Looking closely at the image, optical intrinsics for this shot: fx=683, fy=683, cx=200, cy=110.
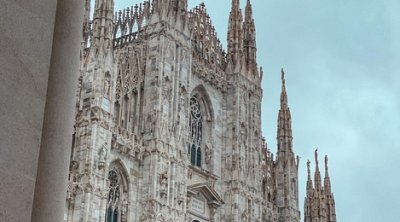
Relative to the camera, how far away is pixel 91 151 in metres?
25.5

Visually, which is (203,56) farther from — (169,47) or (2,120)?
(2,120)

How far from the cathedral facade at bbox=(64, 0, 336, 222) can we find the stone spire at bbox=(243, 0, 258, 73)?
0.07 m

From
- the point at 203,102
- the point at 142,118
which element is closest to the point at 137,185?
the point at 142,118

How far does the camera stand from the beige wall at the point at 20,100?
13.6ft

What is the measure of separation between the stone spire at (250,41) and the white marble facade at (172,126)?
0.07 meters

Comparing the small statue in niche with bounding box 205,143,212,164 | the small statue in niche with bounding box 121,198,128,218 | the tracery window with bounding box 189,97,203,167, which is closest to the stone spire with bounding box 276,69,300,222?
the small statue in niche with bounding box 205,143,212,164

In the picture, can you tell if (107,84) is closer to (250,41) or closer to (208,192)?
(208,192)

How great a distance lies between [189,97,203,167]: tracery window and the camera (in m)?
34.3

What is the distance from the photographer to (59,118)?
191 inches

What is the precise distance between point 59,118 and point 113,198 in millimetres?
23717

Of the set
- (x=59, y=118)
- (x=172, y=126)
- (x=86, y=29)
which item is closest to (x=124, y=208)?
(x=172, y=126)

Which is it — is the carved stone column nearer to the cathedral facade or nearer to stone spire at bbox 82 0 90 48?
the cathedral facade

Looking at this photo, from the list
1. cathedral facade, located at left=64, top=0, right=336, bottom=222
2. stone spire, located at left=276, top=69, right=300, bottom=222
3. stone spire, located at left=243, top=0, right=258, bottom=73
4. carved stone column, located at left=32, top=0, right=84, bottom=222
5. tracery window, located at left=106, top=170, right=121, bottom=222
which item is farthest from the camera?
stone spire, located at left=276, top=69, right=300, bottom=222

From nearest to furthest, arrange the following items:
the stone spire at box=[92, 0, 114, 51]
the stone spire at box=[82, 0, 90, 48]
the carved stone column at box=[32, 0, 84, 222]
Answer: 1. the carved stone column at box=[32, 0, 84, 222]
2. the stone spire at box=[92, 0, 114, 51]
3. the stone spire at box=[82, 0, 90, 48]
